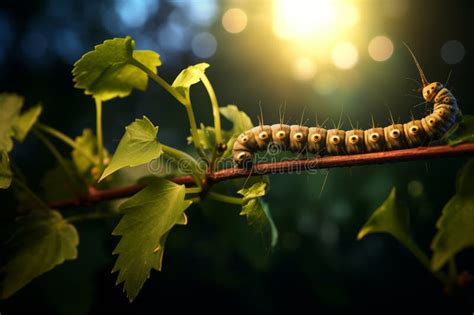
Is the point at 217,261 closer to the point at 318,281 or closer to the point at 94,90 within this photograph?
the point at 318,281

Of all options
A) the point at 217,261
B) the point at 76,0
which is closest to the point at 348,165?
the point at 217,261

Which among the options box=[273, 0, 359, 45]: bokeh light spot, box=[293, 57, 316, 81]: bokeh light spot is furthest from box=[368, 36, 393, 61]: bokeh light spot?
box=[293, 57, 316, 81]: bokeh light spot

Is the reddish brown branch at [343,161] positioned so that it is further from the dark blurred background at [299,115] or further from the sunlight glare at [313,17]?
the sunlight glare at [313,17]

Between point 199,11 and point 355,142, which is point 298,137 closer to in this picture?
point 355,142

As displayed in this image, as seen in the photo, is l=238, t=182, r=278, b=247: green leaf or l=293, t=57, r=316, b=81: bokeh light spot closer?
l=238, t=182, r=278, b=247: green leaf

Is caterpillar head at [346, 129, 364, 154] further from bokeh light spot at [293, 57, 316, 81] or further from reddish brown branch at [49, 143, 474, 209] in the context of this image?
bokeh light spot at [293, 57, 316, 81]

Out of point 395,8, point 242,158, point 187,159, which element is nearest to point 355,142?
point 242,158
